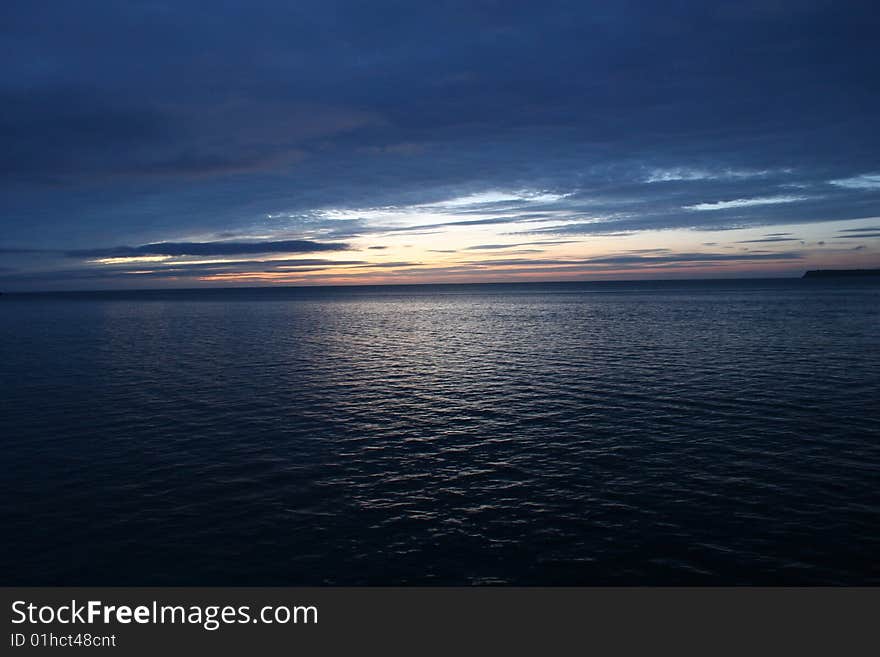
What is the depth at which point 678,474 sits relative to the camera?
29.4 metres

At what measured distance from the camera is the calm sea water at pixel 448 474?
69.8 feet

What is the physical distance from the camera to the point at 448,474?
30250 mm

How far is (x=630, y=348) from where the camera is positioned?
77438 millimetres

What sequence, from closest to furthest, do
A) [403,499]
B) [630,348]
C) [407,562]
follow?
1. [407,562]
2. [403,499]
3. [630,348]

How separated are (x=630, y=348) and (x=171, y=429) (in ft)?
192

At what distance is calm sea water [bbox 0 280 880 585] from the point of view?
21266 millimetres
